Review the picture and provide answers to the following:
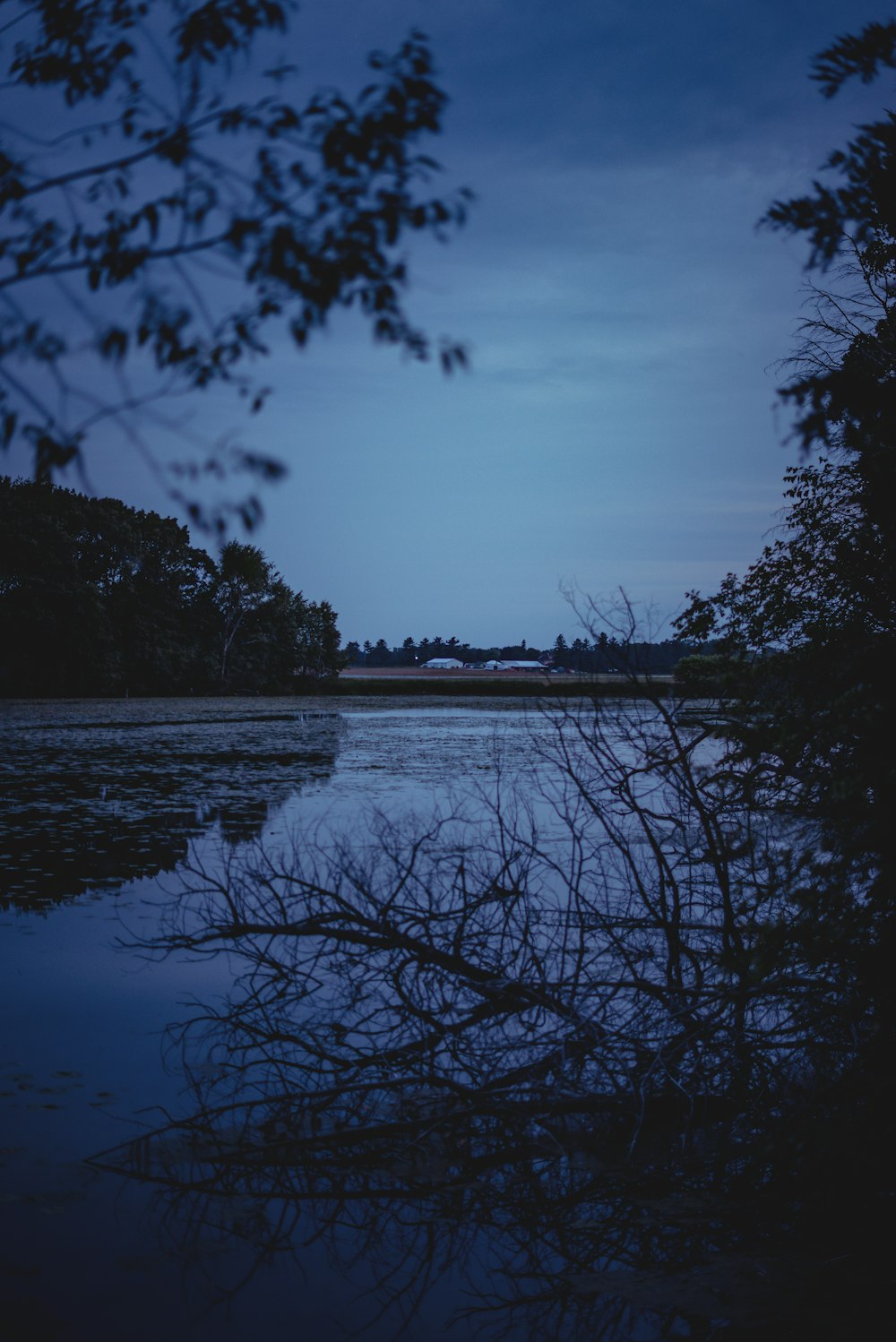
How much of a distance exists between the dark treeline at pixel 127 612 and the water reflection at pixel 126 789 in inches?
556

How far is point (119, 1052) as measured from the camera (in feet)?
23.2

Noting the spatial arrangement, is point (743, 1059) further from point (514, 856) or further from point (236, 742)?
point (236, 742)

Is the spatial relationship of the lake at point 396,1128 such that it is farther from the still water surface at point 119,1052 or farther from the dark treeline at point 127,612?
the dark treeline at point 127,612

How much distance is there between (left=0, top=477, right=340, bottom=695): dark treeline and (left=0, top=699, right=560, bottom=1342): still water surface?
30500 mm

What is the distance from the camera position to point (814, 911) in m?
5.17

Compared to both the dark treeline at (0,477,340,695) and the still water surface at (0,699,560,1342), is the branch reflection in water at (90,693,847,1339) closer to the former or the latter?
the still water surface at (0,699,560,1342)

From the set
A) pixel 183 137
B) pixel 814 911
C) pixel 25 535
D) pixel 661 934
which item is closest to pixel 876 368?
pixel 814 911

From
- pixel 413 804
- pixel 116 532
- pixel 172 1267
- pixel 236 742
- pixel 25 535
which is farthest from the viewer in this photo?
pixel 116 532

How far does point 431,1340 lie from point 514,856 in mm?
3058

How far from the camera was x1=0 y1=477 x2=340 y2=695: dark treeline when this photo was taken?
50.5 m

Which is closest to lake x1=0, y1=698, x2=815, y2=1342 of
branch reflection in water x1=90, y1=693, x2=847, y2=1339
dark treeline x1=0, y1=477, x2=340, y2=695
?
branch reflection in water x1=90, y1=693, x2=847, y2=1339

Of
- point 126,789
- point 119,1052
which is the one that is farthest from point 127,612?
point 119,1052

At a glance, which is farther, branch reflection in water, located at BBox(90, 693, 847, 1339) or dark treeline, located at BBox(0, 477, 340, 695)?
dark treeline, located at BBox(0, 477, 340, 695)

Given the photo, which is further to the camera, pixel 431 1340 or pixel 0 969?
pixel 0 969
